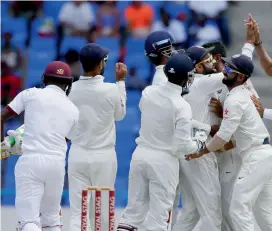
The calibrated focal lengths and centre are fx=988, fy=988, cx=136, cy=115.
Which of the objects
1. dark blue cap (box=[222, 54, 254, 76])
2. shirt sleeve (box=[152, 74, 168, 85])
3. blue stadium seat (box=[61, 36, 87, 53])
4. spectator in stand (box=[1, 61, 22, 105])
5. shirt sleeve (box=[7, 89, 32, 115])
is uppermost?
dark blue cap (box=[222, 54, 254, 76])

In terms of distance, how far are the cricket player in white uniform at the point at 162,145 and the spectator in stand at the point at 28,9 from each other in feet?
30.0

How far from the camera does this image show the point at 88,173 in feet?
32.2

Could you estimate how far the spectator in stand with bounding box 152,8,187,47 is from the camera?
54.8ft

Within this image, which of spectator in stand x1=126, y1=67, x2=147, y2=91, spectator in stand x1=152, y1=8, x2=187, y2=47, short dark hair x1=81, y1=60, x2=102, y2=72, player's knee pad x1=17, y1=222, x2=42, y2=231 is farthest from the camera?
spectator in stand x1=152, y1=8, x2=187, y2=47

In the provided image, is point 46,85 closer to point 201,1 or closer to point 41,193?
point 41,193

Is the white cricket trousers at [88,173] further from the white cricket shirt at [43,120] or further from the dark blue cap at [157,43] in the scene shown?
the dark blue cap at [157,43]

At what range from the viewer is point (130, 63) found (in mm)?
17062

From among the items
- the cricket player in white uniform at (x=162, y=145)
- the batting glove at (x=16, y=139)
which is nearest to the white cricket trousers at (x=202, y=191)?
the cricket player in white uniform at (x=162, y=145)

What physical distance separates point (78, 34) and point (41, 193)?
351 inches

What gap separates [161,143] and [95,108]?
0.97 meters

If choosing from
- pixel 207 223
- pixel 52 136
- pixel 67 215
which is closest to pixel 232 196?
pixel 207 223

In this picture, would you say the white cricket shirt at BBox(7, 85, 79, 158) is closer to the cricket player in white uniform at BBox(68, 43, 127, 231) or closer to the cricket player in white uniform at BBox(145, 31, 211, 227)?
the cricket player in white uniform at BBox(68, 43, 127, 231)


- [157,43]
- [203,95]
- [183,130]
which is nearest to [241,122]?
[203,95]

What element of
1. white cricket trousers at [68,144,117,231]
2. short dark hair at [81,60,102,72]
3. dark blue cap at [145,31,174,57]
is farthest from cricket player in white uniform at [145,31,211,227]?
white cricket trousers at [68,144,117,231]
